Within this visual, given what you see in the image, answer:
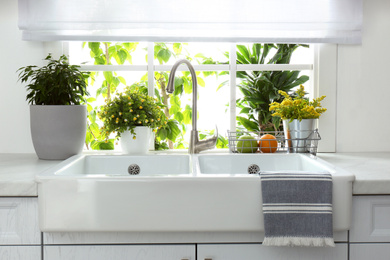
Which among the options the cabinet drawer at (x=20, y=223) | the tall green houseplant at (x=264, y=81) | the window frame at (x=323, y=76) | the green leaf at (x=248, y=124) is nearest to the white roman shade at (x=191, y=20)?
the window frame at (x=323, y=76)

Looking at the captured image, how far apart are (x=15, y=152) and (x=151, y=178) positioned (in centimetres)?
119

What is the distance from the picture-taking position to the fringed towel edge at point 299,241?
4.38 feet

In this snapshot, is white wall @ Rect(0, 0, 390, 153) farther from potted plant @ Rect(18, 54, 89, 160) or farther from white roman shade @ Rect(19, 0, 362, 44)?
potted plant @ Rect(18, 54, 89, 160)

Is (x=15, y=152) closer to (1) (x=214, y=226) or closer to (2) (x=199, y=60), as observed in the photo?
(1) (x=214, y=226)

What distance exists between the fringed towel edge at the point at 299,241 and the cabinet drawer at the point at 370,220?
137 mm

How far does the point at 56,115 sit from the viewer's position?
76.7 inches

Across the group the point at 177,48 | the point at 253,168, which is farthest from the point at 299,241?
the point at 177,48

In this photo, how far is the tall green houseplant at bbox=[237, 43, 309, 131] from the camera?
2.77 m

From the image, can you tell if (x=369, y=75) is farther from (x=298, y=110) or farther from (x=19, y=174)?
(x=19, y=174)

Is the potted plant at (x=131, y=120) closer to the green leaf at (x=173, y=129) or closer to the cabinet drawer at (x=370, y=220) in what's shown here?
the green leaf at (x=173, y=129)

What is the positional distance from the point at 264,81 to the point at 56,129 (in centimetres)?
136

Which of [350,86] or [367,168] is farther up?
[350,86]

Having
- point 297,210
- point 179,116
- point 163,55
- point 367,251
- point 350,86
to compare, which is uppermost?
point 163,55

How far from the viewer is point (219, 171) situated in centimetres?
199
